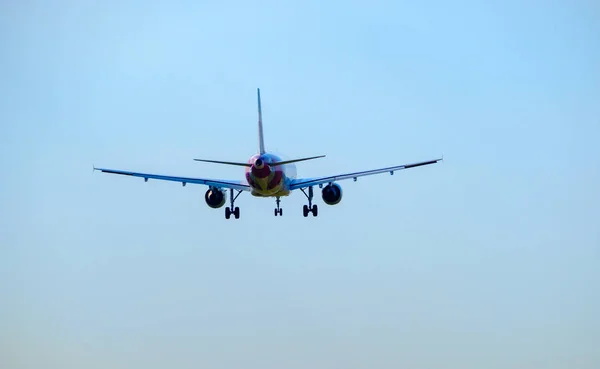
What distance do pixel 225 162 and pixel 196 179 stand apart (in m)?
10.6

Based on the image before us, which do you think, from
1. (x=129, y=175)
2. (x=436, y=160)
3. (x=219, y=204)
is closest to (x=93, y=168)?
(x=129, y=175)

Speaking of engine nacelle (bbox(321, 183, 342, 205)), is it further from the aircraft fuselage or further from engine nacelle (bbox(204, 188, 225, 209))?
engine nacelle (bbox(204, 188, 225, 209))

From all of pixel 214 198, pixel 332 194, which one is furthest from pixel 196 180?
pixel 332 194

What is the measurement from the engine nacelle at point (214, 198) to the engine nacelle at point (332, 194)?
858 cm

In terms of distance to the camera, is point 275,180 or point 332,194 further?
point 332,194

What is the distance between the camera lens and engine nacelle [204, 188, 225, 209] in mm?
103562

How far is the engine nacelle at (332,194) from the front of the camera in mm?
103875

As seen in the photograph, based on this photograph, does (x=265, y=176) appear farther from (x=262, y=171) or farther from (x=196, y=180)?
(x=196, y=180)

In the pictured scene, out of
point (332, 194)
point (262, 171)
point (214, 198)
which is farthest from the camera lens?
point (332, 194)

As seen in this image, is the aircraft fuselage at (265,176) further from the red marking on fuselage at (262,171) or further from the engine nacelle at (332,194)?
the engine nacelle at (332,194)

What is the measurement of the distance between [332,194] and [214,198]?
32.2ft

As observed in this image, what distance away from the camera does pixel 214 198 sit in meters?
104

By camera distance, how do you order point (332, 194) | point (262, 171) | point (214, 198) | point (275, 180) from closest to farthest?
point (262, 171) → point (275, 180) → point (214, 198) → point (332, 194)

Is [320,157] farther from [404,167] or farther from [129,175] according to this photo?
[129,175]
